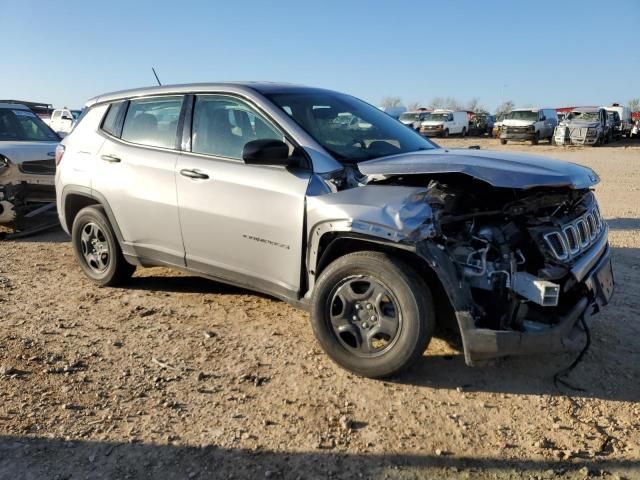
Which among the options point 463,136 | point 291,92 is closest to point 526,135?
point 463,136

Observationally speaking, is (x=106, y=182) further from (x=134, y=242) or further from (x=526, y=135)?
(x=526, y=135)

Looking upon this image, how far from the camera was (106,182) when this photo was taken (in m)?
4.74

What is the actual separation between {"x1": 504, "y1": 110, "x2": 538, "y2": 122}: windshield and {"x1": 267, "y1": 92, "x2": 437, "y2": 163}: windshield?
91.6ft

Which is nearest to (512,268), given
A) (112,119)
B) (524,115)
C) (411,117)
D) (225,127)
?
(225,127)

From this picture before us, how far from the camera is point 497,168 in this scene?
123 inches

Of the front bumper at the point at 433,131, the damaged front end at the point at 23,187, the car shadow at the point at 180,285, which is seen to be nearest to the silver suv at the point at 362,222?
the car shadow at the point at 180,285

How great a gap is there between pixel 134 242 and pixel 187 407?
2.02 m

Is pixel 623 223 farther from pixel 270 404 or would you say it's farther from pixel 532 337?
pixel 270 404

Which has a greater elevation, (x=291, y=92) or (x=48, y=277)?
(x=291, y=92)

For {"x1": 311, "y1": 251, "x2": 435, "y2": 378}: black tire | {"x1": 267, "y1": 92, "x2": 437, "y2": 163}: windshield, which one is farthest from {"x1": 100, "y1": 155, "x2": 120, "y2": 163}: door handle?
{"x1": 311, "y1": 251, "x2": 435, "y2": 378}: black tire

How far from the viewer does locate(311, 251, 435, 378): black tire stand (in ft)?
10.2

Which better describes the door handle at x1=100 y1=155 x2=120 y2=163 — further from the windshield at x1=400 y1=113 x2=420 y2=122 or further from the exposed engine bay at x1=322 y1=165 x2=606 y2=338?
the windshield at x1=400 y1=113 x2=420 y2=122

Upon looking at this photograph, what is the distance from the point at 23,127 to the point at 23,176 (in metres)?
1.63

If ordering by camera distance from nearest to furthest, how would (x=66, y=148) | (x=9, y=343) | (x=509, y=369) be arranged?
(x=509, y=369) < (x=9, y=343) < (x=66, y=148)
